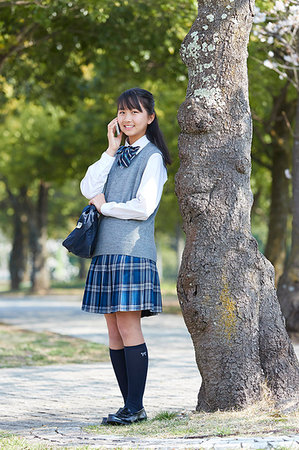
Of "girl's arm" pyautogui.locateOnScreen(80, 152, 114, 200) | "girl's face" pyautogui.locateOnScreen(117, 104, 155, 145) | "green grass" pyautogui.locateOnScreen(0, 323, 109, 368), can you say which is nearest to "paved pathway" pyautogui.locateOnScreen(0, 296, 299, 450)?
"green grass" pyautogui.locateOnScreen(0, 323, 109, 368)

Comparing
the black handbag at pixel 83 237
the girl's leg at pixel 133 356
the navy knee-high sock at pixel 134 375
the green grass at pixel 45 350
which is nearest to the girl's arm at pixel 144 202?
the black handbag at pixel 83 237

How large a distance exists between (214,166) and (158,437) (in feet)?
5.82

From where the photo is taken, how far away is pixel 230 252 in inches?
189

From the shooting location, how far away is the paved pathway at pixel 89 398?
4020 millimetres

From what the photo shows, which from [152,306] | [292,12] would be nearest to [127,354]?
[152,306]

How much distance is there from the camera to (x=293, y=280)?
445 inches

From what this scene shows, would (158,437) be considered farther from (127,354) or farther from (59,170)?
(59,170)

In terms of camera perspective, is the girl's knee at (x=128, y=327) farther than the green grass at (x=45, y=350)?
No

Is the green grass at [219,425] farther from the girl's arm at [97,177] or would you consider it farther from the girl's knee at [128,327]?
the girl's arm at [97,177]

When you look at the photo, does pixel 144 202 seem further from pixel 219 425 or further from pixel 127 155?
pixel 219 425

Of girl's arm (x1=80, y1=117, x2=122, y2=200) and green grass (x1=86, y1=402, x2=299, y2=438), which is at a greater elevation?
girl's arm (x1=80, y1=117, x2=122, y2=200)

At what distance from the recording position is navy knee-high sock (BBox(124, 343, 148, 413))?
4.83 meters

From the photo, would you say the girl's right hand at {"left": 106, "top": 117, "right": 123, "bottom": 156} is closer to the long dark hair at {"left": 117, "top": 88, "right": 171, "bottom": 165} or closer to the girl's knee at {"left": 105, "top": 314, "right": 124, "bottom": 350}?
the long dark hair at {"left": 117, "top": 88, "right": 171, "bottom": 165}

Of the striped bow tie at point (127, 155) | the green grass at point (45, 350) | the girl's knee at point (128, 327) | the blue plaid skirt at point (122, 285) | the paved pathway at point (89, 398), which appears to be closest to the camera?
the paved pathway at point (89, 398)
